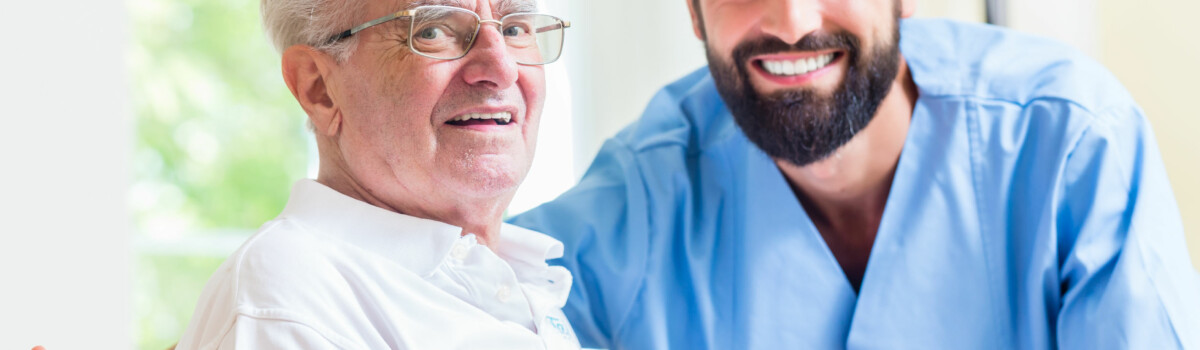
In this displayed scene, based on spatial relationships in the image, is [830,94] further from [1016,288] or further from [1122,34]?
[1122,34]

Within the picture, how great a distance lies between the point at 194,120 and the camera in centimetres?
458

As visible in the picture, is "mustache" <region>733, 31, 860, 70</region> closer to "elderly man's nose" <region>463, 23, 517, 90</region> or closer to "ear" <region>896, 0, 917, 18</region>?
"ear" <region>896, 0, 917, 18</region>

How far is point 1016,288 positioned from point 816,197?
1.24ft

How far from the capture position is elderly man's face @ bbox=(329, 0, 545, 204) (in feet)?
3.78

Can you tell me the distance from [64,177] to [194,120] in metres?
2.58

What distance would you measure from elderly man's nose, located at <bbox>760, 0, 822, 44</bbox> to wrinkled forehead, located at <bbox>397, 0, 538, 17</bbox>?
0.48m

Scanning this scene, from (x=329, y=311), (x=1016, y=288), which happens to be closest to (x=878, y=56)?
(x=1016, y=288)

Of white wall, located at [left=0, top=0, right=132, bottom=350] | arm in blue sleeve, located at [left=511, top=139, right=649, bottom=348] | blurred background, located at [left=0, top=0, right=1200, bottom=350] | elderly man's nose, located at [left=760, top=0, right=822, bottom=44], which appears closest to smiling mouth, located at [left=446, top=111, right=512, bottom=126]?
blurred background, located at [left=0, top=0, right=1200, bottom=350]

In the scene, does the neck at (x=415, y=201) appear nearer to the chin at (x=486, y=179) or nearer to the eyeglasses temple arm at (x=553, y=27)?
the chin at (x=486, y=179)

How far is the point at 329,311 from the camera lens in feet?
3.36

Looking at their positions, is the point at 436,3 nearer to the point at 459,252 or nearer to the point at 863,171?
the point at 459,252

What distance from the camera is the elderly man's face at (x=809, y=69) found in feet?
5.14

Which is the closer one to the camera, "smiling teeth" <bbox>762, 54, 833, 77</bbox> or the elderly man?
the elderly man

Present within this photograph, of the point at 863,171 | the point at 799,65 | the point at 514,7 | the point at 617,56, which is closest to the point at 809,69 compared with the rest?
the point at 799,65
